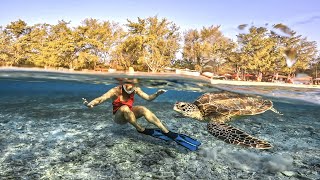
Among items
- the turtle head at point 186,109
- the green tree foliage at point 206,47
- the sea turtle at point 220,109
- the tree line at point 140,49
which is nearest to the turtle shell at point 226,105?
the sea turtle at point 220,109

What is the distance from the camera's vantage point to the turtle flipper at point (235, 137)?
21.9 ft

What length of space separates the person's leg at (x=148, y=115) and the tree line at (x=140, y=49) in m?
24.5

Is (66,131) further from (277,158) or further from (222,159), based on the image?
(277,158)

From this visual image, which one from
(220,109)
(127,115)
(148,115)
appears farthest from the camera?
(220,109)

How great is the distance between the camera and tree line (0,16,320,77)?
103 feet

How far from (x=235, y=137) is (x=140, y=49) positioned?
1113 inches

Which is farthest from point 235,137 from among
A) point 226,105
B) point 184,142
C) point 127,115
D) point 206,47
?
point 206,47

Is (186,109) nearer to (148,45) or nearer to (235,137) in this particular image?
(235,137)

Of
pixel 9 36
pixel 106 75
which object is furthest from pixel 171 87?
pixel 9 36

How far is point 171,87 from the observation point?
25688 millimetres

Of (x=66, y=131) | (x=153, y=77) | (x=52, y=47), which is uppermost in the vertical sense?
(x=52, y=47)

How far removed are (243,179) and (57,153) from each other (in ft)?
15.6

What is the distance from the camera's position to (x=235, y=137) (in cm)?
714

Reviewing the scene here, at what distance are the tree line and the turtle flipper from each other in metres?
24.4
